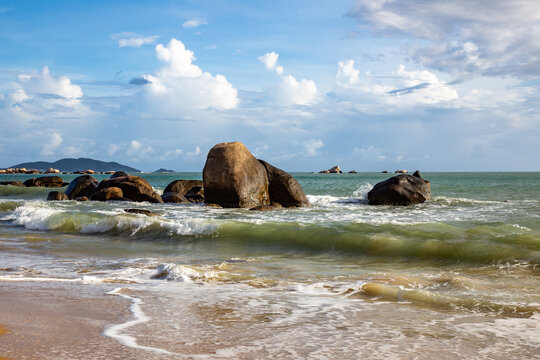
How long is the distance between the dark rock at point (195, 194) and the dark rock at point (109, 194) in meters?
3.35

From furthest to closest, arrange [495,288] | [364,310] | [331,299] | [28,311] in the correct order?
[495,288]
[331,299]
[364,310]
[28,311]

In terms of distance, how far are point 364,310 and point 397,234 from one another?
6515 mm

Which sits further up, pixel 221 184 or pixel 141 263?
pixel 221 184

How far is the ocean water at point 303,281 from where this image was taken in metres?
3.97

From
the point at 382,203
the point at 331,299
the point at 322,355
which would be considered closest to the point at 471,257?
the point at 331,299

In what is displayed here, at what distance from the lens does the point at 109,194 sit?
80.9 ft

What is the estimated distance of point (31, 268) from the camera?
7.89m

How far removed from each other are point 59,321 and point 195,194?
20759mm

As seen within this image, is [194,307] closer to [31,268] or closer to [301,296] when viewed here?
[301,296]

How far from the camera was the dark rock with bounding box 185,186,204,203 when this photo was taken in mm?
24470

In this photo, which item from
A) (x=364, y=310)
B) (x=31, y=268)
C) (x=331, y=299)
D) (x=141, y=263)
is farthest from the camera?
(x=141, y=263)

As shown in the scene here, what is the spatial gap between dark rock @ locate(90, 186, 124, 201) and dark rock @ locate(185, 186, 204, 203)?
3.35 m

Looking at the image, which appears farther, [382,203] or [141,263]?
[382,203]

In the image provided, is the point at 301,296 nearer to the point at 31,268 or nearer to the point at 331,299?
the point at 331,299
